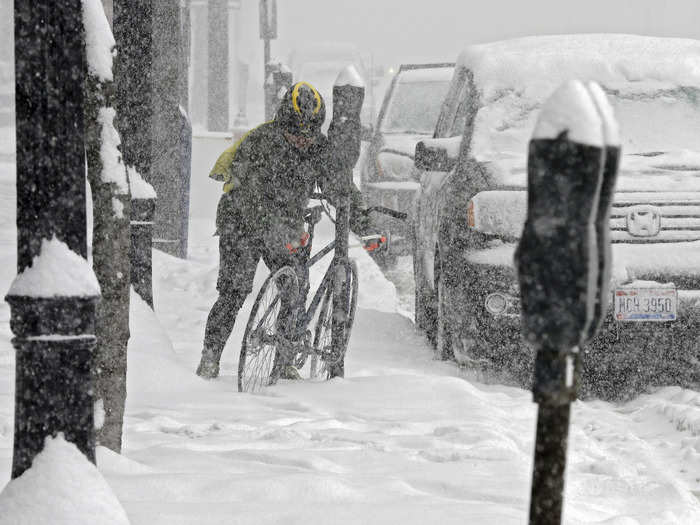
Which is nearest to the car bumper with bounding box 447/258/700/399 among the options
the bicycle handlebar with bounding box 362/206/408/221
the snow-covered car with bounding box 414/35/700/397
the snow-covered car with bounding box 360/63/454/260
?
the snow-covered car with bounding box 414/35/700/397

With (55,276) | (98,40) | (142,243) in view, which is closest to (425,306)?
(142,243)

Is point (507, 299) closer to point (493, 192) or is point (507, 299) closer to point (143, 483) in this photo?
point (493, 192)

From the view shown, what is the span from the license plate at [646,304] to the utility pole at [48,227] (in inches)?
152

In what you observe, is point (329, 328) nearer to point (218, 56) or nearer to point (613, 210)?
point (613, 210)

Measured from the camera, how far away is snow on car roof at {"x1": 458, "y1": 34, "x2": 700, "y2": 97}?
6.60 metres

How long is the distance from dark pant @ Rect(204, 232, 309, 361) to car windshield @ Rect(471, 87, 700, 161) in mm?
1240

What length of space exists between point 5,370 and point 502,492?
2.88 m

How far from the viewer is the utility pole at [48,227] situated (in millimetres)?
2348

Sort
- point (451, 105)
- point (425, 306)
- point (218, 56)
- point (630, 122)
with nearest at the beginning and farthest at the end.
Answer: point (630, 122) → point (451, 105) → point (425, 306) → point (218, 56)

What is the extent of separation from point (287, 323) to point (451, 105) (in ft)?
7.20

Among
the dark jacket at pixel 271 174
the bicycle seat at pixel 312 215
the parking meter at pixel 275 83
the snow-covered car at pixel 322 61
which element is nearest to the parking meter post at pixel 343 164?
the dark jacket at pixel 271 174


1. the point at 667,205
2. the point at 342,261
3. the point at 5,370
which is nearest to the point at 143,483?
the point at 5,370

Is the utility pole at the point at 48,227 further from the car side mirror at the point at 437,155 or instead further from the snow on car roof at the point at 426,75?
the snow on car roof at the point at 426,75

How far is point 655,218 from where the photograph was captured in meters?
5.85
